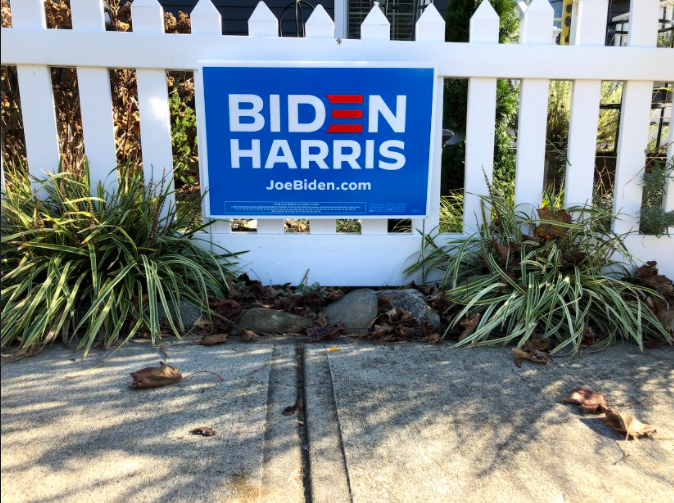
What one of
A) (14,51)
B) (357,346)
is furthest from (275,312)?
(14,51)

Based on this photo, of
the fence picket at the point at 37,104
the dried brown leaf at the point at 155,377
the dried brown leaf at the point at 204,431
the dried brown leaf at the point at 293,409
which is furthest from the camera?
the fence picket at the point at 37,104

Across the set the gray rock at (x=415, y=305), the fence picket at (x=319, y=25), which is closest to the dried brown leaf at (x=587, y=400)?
the gray rock at (x=415, y=305)

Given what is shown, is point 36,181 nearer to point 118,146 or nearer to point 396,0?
point 118,146

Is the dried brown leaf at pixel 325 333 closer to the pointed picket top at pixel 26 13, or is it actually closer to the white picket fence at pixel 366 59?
the white picket fence at pixel 366 59

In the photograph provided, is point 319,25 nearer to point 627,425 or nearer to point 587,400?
point 587,400

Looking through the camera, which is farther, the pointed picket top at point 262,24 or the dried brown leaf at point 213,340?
the pointed picket top at point 262,24

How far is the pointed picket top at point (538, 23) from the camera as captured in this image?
3.52 metres

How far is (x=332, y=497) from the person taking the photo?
196 centimetres

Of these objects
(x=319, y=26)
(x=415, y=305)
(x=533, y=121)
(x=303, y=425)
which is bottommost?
(x=303, y=425)

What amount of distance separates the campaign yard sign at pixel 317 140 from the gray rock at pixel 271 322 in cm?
69

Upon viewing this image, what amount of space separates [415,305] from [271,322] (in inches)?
32.9

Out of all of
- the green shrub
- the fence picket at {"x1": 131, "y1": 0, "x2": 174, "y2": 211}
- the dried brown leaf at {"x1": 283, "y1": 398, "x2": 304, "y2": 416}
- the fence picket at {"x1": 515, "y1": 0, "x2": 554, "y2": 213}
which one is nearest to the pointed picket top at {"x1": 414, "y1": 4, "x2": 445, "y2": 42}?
the fence picket at {"x1": 515, "y1": 0, "x2": 554, "y2": 213}

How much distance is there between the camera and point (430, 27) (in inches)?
141

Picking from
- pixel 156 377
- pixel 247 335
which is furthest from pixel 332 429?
pixel 247 335
